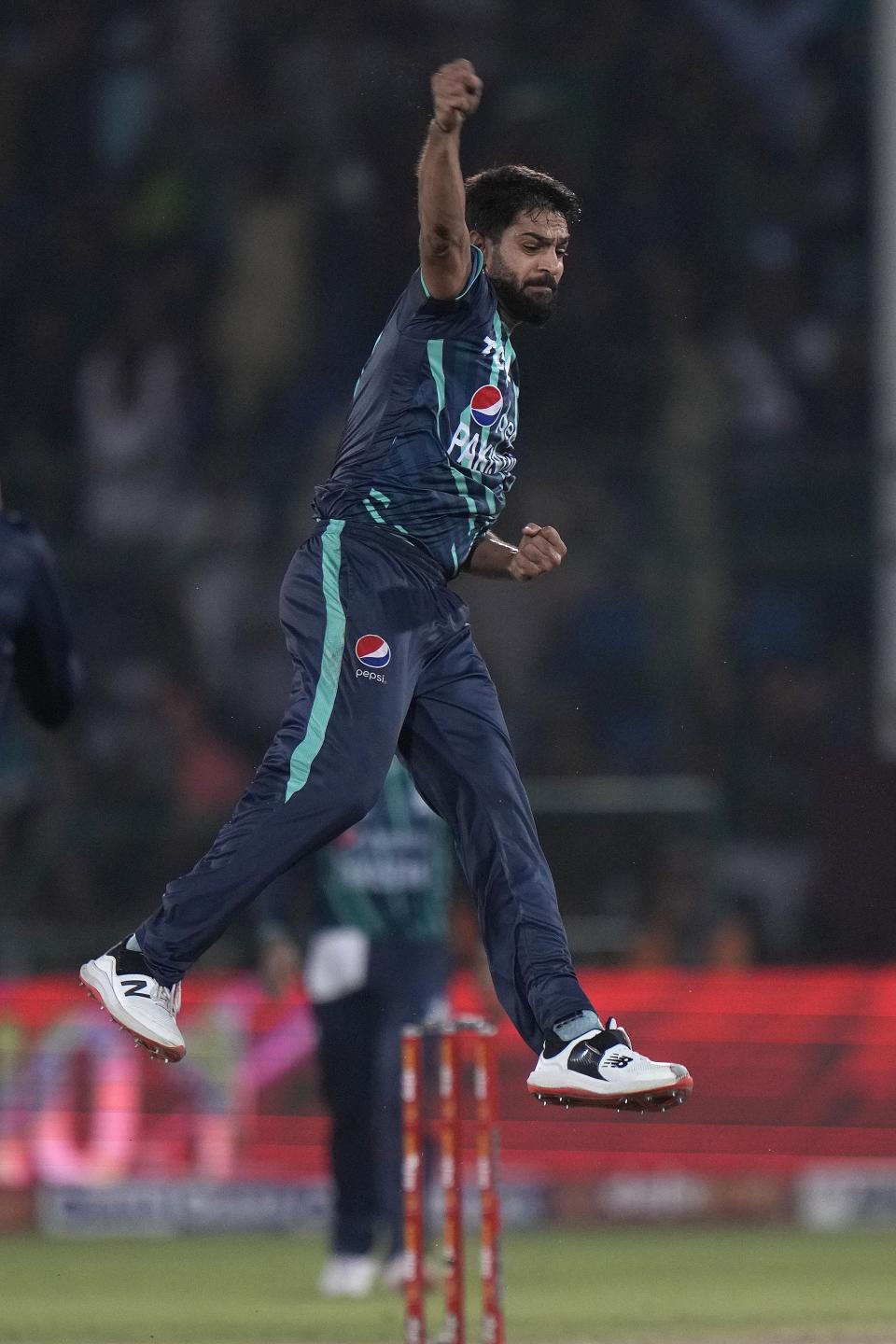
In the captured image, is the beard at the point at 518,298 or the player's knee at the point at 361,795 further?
the beard at the point at 518,298

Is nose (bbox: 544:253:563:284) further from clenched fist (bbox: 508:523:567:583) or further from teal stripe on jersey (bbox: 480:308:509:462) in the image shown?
clenched fist (bbox: 508:523:567:583)

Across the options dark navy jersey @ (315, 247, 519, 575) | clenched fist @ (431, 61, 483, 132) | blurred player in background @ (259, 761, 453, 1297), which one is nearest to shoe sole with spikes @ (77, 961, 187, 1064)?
dark navy jersey @ (315, 247, 519, 575)

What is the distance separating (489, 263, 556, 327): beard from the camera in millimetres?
5715

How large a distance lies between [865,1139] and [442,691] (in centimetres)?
568

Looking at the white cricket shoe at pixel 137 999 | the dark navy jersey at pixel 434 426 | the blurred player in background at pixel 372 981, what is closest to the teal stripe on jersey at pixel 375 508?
the dark navy jersey at pixel 434 426

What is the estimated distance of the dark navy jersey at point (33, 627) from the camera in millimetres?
6266

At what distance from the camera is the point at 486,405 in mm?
5664

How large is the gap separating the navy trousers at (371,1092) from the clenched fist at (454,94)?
4499 mm

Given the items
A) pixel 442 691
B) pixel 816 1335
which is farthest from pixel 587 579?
pixel 442 691

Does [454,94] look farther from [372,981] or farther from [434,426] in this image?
[372,981]

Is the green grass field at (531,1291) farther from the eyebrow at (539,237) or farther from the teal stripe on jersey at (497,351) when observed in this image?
the eyebrow at (539,237)

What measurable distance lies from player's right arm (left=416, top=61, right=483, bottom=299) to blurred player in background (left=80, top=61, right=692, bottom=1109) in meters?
0.01

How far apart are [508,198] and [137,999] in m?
2.03

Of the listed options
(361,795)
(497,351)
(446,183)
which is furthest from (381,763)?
(446,183)
